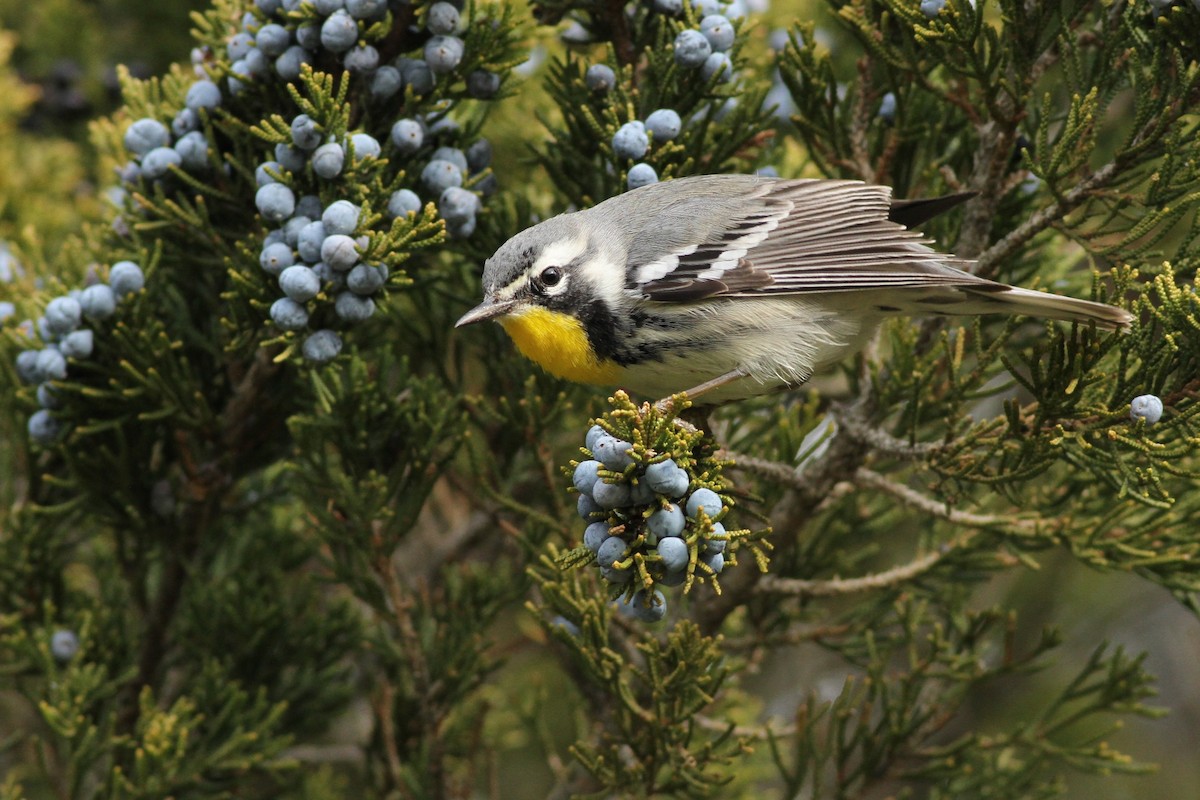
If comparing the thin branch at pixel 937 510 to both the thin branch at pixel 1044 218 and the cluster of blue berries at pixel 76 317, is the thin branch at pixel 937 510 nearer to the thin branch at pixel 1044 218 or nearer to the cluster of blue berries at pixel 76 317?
the thin branch at pixel 1044 218

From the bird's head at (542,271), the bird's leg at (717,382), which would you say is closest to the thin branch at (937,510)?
the bird's leg at (717,382)

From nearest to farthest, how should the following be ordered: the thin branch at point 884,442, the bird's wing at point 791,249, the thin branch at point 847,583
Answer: the thin branch at point 884,442
the bird's wing at point 791,249
the thin branch at point 847,583

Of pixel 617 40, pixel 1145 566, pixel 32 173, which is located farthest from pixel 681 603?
pixel 32 173

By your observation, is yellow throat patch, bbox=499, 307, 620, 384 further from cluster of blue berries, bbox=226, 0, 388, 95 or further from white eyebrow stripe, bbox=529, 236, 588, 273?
cluster of blue berries, bbox=226, 0, 388, 95

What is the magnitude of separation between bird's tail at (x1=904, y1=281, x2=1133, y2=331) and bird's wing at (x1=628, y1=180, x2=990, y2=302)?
0.07 m

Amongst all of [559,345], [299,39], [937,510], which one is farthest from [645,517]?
[299,39]

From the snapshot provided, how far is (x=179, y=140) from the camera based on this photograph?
9.46 ft

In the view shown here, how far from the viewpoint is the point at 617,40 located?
3096 mm

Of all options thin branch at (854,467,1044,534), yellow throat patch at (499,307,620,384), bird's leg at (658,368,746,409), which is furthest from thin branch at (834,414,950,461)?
yellow throat patch at (499,307,620,384)

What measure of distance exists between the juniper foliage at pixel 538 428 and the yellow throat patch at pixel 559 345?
0.11 meters

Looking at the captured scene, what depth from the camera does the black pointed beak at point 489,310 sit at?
2.85 meters

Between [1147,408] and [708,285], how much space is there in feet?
3.52

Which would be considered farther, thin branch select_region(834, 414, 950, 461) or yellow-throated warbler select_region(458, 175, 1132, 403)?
yellow-throated warbler select_region(458, 175, 1132, 403)

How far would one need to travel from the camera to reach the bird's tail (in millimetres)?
2447
